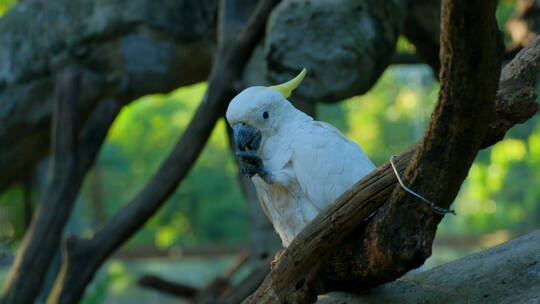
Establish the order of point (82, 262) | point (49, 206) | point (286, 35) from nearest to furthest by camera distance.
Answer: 1. point (286, 35)
2. point (82, 262)
3. point (49, 206)

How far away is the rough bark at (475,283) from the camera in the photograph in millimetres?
1746

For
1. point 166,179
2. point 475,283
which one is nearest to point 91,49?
point 166,179

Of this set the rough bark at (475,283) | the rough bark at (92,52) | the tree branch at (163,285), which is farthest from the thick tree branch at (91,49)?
the rough bark at (475,283)

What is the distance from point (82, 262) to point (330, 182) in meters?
1.78

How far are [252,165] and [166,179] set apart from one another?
1.49 metres

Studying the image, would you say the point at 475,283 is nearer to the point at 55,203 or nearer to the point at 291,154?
the point at 291,154

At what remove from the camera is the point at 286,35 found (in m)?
2.89

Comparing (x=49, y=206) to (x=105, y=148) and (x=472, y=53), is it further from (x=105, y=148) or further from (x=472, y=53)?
(x=105, y=148)

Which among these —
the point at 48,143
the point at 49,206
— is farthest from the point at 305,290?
the point at 48,143

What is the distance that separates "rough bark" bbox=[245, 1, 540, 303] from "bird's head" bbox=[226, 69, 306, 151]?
385 millimetres

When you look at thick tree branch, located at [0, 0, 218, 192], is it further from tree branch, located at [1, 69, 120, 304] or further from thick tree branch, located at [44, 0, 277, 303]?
thick tree branch, located at [44, 0, 277, 303]

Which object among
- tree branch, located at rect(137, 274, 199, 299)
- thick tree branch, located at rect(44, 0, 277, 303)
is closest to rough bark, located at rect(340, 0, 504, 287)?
thick tree branch, located at rect(44, 0, 277, 303)

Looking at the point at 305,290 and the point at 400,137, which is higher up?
the point at 400,137

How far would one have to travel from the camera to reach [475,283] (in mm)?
1812
